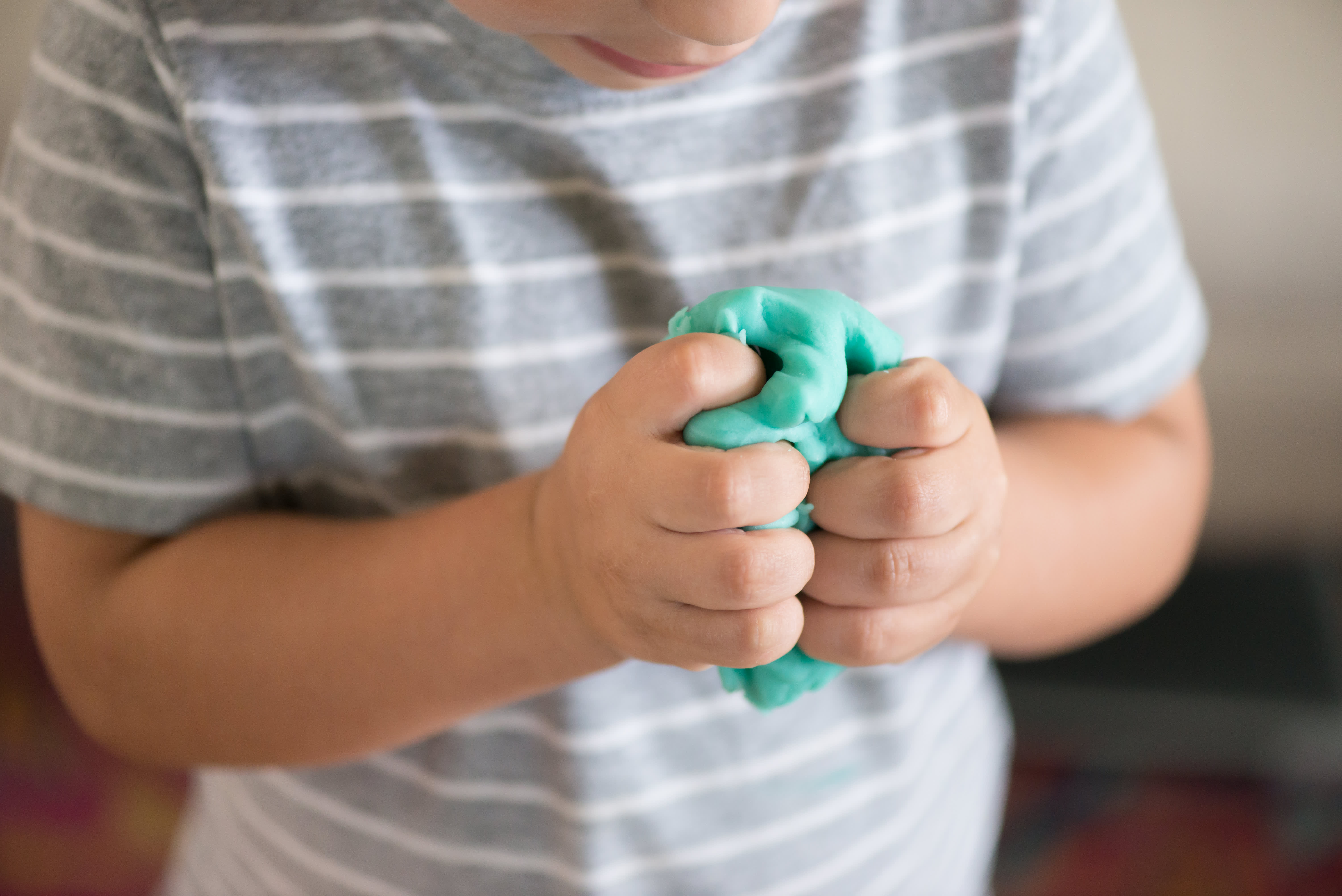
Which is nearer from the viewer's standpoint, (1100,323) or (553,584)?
(553,584)

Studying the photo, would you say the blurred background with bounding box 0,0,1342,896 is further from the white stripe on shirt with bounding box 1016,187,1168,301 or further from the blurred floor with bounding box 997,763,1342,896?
the white stripe on shirt with bounding box 1016,187,1168,301

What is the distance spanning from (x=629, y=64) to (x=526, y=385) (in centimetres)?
13

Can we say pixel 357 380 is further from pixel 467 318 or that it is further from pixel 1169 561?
pixel 1169 561

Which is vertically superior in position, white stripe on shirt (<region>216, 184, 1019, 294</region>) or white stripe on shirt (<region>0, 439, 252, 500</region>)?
white stripe on shirt (<region>216, 184, 1019, 294</region>)

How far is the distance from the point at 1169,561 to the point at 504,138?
36cm

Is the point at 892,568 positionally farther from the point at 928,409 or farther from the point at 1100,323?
the point at 1100,323

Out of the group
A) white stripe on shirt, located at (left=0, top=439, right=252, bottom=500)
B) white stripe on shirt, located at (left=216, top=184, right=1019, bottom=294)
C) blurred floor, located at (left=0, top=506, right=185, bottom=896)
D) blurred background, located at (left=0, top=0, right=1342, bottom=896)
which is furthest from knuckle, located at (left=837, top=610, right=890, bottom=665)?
blurred floor, located at (left=0, top=506, right=185, bottom=896)

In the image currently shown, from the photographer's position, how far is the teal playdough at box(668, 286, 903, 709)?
250 millimetres

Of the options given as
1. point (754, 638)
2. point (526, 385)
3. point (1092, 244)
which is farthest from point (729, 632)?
point (1092, 244)

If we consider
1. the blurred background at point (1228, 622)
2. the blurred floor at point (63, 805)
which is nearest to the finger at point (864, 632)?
the blurred background at point (1228, 622)

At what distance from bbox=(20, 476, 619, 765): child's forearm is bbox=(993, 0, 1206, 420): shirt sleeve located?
0.77 ft

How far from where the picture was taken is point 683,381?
24 cm

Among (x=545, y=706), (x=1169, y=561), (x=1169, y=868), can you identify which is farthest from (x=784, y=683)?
(x=1169, y=868)

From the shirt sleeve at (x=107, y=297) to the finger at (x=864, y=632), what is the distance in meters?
0.24
